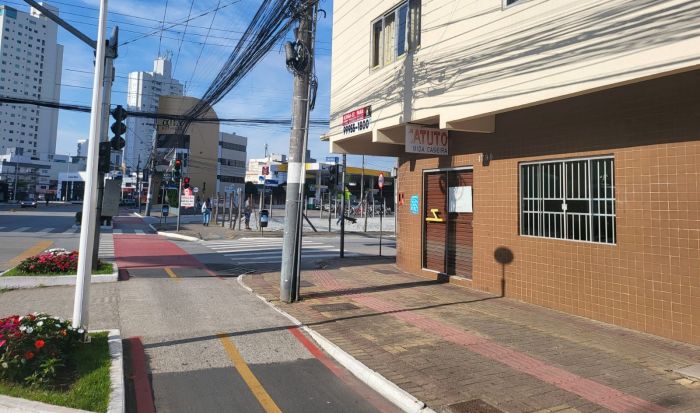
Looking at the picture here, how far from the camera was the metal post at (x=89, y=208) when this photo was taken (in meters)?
5.50

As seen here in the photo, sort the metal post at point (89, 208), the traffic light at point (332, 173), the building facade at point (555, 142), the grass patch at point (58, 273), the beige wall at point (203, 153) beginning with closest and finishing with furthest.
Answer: the metal post at point (89, 208) → the building facade at point (555, 142) → the grass patch at point (58, 273) → the traffic light at point (332, 173) → the beige wall at point (203, 153)

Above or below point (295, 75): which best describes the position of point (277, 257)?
below

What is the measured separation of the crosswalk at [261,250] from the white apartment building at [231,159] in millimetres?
70607

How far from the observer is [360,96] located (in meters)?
11.7

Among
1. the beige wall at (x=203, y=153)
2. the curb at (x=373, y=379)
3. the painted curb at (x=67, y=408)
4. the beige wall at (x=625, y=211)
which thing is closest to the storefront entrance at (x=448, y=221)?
the beige wall at (x=625, y=211)

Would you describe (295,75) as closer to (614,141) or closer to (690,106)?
(614,141)

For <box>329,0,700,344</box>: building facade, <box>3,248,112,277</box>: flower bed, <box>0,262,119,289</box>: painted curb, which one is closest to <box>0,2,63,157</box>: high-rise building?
<box>3,248,112,277</box>: flower bed

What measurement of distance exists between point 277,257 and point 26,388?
11524 millimetres

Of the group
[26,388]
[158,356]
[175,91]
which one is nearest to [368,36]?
[158,356]

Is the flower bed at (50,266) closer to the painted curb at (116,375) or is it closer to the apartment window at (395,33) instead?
the painted curb at (116,375)

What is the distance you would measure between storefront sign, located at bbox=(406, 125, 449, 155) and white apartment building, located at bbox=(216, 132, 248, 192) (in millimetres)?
82739

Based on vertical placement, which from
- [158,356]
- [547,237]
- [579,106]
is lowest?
[158,356]

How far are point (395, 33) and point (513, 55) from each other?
4058mm

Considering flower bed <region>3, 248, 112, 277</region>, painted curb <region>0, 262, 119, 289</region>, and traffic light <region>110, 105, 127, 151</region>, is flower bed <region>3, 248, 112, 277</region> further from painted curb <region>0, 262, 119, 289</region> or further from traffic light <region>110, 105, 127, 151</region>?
traffic light <region>110, 105, 127, 151</region>
